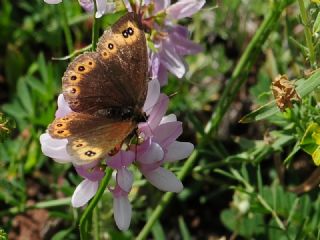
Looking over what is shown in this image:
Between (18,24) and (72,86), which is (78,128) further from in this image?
(18,24)

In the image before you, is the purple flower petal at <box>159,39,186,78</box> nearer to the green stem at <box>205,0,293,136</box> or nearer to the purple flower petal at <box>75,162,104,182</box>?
the green stem at <box>205,0,293,136</box>

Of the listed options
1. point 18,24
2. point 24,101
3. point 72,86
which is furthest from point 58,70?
point 72,86

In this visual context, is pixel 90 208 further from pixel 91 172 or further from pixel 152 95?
pixel 152 95

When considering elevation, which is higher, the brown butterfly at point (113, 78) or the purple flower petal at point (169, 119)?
the brown butterfly at point (113, 78)

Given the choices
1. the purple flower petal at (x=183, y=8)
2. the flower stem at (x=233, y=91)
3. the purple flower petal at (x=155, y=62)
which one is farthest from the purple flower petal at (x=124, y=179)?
the purple flower petal at (x=183, y=8)

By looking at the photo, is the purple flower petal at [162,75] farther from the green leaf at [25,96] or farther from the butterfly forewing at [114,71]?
the green leaf at [25,96]

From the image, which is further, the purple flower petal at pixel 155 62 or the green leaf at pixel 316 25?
the purple flower petal at pixel 155 62

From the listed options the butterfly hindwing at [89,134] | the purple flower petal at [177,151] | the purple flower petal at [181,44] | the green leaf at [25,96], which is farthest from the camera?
the green leaf at [25,96]
